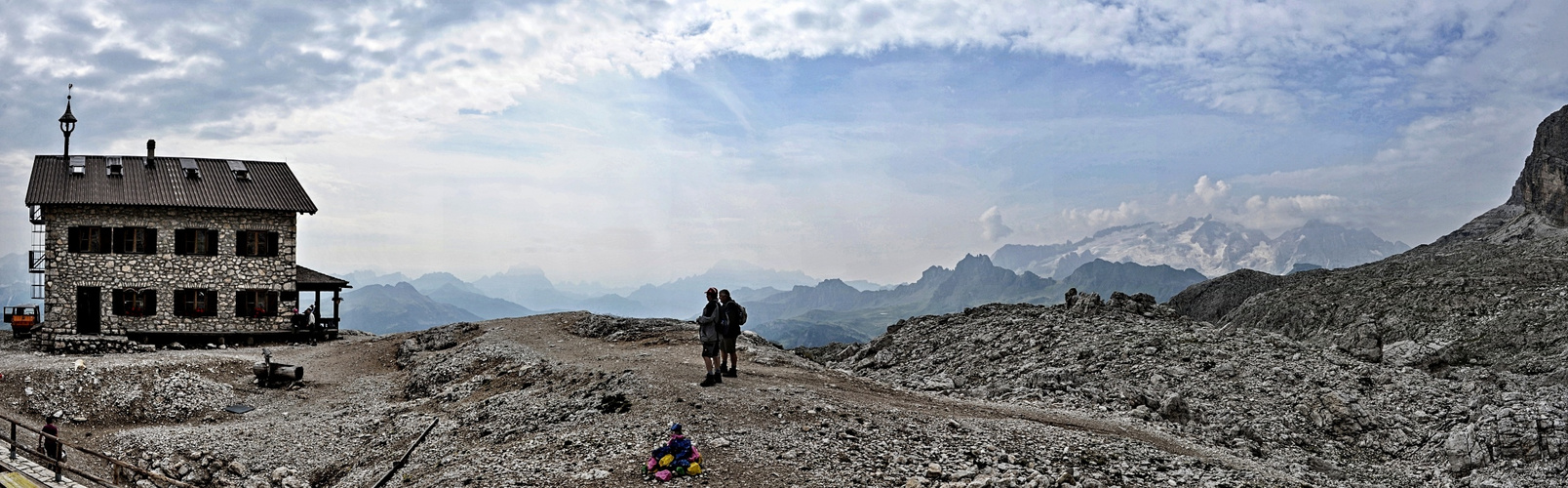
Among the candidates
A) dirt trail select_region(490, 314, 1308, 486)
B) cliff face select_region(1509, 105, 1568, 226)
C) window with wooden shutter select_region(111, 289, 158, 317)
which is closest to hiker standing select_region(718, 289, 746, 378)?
dirt trail select_region(490, 314, 1308, 486)

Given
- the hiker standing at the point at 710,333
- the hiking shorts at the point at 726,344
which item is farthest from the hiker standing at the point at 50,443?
the hiking shorts at the point at 726,344

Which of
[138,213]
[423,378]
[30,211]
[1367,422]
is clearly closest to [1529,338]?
[1367,422]

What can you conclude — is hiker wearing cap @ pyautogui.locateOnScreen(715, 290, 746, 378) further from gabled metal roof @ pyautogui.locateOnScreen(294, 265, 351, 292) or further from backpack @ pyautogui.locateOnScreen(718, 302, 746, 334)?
gabled metal roof @ pyautogui.locateOnScreen(294, 265, 351, 292)

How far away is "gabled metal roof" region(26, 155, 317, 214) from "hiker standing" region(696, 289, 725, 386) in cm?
2888

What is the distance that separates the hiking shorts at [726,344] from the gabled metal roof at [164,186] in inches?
1124

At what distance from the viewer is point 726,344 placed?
2100cm

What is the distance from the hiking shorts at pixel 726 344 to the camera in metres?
20.4

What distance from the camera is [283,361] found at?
33812 mm

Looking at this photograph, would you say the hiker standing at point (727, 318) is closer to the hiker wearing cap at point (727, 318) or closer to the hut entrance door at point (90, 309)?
the hiker wearing cap at point (727, 318)

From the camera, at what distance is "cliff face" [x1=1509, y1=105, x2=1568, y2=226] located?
50.1m

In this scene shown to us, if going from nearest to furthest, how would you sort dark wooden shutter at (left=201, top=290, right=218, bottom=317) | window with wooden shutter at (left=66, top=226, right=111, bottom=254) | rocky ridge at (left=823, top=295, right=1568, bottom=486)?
rocky ridge at (left=823, top=295, right=1568, bottom=486) < window with wooden shutter at (left=66, top=226, right=111, bottom=254) < dark wooden shutter at (left=201, top=290, right=218, bottom=317)

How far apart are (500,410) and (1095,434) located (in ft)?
45.7

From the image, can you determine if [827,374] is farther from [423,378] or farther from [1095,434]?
[423,378]

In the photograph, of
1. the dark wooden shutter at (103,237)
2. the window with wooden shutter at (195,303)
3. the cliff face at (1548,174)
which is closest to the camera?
the dark wooden shutter at (103,237)
